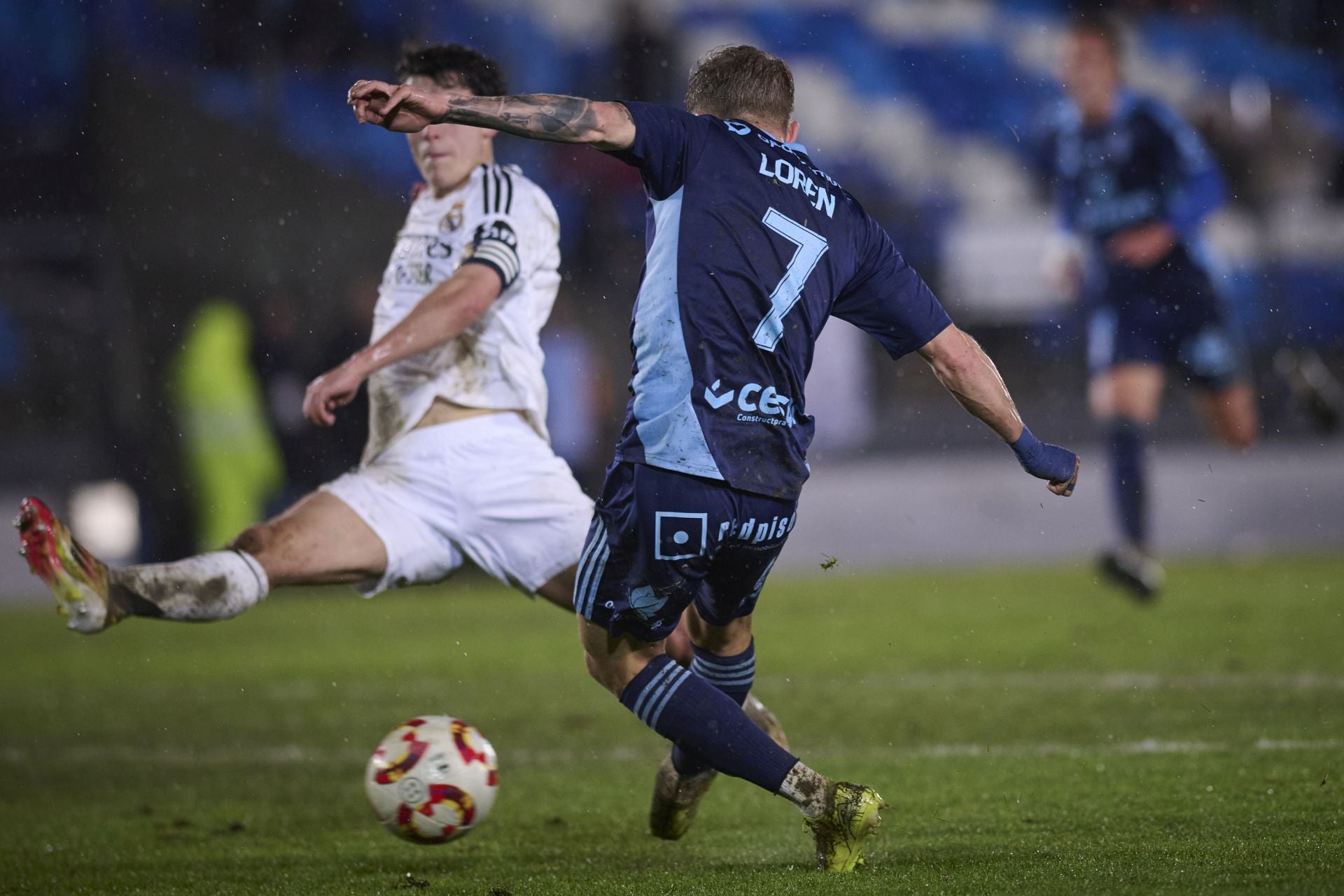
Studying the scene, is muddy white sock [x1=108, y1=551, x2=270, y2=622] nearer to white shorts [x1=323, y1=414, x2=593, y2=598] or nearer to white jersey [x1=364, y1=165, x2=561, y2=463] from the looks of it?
white shorts [x1=323, y1=414, x2=593, y2=598]

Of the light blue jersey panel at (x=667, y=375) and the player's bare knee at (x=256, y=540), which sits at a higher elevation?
the light blue jersey panel at (x=667, y=375)

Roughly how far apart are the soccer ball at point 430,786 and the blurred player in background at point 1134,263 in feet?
16.7

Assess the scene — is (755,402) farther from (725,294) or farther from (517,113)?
(517,113)

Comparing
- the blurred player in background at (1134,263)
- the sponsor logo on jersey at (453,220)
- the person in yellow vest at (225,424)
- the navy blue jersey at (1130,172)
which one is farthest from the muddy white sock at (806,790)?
the person in yellow vest at (225,424)

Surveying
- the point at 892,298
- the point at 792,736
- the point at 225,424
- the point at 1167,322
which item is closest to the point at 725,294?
the point at 892,298

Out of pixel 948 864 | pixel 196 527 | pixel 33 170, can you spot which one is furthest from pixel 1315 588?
pixel 33 170

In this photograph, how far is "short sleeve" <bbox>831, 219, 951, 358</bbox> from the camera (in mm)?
3926

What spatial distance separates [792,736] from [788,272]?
2755 mm

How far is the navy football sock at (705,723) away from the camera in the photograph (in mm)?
3719

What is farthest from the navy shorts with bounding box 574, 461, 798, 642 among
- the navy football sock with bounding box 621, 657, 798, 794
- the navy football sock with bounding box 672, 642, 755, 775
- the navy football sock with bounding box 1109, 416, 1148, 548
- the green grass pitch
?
the navy football sock with bounding box 1109, 416, 1148, 548

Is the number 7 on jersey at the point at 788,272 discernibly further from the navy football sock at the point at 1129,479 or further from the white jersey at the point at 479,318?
the navy football sock at the point at 1129,479

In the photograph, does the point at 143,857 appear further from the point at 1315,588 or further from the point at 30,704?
the point at 1315,588

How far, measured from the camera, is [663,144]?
363 cm

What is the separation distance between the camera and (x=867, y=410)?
13031 mm
